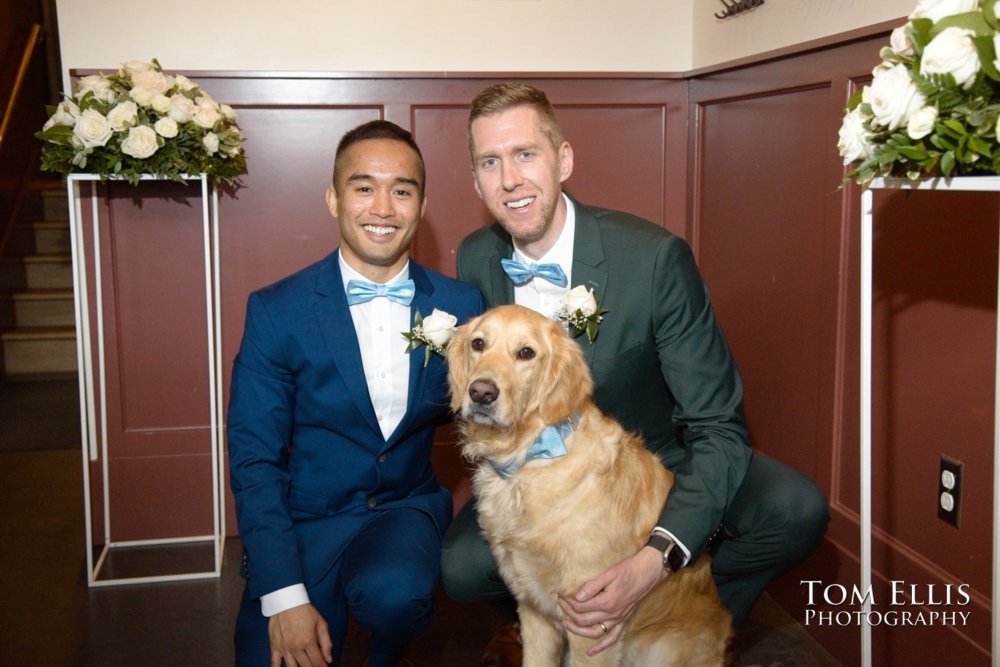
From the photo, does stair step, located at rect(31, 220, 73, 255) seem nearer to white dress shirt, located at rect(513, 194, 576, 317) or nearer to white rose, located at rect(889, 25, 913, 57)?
white dress shirt, located at rect(513, 194, 576, 317)

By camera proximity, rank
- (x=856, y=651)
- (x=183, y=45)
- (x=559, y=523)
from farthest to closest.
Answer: (x=183, y=45)
(x=856, y=651)
(x=559, y=523)

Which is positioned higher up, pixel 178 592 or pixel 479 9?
pixel 479 9

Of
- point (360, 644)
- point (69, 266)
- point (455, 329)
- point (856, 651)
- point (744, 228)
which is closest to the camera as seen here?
point (455, 329)

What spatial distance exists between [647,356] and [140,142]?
69.6 inches

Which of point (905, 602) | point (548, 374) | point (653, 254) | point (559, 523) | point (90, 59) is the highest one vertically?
point (90, 59)

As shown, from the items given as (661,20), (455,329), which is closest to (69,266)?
(661,20)

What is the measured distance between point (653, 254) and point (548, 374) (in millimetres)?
469

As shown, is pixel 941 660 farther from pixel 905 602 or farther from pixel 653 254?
pixel 653 254

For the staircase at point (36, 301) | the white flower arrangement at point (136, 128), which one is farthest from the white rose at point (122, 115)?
the staircase at point (36, 301)

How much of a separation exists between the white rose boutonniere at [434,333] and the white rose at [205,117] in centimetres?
126

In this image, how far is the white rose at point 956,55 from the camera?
126 centimetres

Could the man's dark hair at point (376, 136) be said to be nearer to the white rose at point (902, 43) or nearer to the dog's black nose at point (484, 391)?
the dog's black nose at point (484, 391)

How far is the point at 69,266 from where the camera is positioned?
6.50 m

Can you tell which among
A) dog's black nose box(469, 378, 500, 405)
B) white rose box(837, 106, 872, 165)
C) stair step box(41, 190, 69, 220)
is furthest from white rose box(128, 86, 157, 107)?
stair step box(41, 190, 69, 220)
